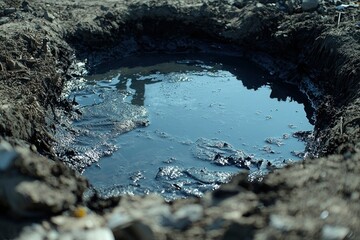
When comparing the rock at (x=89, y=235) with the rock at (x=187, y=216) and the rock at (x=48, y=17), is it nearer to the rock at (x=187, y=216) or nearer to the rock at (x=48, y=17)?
the rock at (x=187, y=216)

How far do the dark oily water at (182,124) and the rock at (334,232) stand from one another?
290cm

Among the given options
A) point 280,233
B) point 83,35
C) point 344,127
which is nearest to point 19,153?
point 280,233

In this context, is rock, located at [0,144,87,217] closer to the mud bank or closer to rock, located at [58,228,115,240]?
the mud bank

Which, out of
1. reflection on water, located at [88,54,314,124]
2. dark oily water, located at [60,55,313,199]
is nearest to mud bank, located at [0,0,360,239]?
reflection on water, located at [88,54,314,124]

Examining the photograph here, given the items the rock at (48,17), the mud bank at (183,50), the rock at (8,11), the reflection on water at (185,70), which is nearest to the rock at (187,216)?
the mud bank at (183,50)

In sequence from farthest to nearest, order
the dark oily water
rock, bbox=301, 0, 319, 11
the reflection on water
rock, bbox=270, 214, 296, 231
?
rock, bbox=301, 0, 319, 11, the reflection on water, the dark oily water, rock, bbox=270, 214, 296, 231

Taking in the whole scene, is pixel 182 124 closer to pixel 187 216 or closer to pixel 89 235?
pixel 187 216

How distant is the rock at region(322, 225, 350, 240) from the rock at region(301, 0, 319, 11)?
8324 mm

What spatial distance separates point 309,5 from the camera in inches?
438

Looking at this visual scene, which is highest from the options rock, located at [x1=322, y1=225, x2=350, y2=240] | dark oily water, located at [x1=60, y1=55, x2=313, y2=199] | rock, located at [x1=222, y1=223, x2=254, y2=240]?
rock, located at [x1=322, y1=225, x2=350, y2=240]

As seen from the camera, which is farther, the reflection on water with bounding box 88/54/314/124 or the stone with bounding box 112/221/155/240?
the reflection on water with bounding box 88/54/314/124

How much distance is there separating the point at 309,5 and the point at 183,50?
2824 millimetres

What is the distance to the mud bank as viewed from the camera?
357cm

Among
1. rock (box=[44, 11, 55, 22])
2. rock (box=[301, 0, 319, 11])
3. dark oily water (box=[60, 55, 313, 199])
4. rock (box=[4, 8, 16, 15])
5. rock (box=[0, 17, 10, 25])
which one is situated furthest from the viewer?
rock (box=[301, 0, 319, 11])
